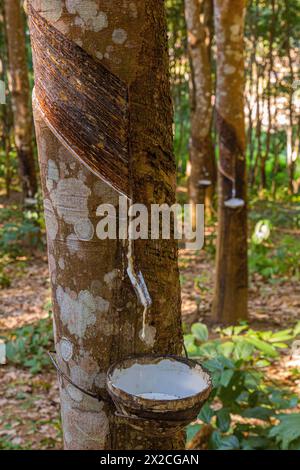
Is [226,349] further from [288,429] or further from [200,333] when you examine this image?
[288,429]

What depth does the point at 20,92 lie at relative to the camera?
7980 millimetres

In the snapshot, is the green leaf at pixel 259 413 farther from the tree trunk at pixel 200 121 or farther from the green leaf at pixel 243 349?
the tree trunk at pixel 200 121

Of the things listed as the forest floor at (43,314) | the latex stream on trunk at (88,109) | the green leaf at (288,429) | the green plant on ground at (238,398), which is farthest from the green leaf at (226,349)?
the latex stream on trunk at (88,109)

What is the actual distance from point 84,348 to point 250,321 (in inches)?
170

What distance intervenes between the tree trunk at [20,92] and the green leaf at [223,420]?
19.2 feet

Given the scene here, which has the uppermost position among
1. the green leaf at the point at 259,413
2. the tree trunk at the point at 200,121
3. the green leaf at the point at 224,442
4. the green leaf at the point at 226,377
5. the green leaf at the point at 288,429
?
the tree trunk at the point at 200,121

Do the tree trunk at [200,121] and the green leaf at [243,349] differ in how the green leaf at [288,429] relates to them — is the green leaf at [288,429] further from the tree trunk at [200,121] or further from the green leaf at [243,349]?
the tree trunk at [200,121]

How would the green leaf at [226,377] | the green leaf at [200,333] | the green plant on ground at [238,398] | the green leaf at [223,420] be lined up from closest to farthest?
the green leaf at [226,377]
the green plant on ground at [238,398]
the green leaf at [223,420]
the green leaf at [200,333]

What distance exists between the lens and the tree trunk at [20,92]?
7848mm

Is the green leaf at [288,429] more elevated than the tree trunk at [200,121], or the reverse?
the tree trunk at [200,121]

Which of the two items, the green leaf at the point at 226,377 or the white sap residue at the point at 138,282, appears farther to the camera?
the green leaf at the point at 226,377

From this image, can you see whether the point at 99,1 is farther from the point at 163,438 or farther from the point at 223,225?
the point at 223,225

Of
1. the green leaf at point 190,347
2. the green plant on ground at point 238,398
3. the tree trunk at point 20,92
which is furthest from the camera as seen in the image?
the tree trunk at point 20,92
